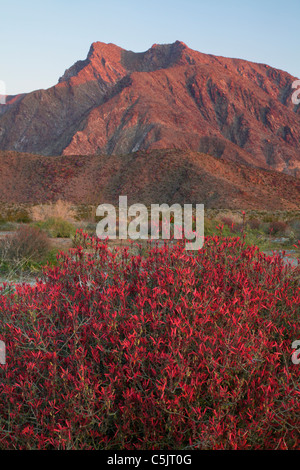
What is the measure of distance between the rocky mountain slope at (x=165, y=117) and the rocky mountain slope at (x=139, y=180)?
73.7 feet

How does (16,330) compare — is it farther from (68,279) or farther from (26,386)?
(68,279)

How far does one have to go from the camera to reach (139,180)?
5247 centimetres

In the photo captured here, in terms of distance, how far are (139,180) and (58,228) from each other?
1527 inches

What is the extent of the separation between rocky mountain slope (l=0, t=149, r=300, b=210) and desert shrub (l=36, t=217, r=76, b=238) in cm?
3135

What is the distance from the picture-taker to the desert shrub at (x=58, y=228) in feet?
44.9

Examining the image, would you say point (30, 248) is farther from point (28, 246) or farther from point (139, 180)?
point (139, 180)

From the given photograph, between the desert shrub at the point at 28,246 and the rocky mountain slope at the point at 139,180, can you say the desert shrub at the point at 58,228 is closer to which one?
the desert shrub at the point at 28,246

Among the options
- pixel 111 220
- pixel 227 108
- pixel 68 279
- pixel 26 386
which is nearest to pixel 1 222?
pixel 111 220

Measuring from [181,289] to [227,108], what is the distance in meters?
102

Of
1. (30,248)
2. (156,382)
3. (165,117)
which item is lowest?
(30,248)

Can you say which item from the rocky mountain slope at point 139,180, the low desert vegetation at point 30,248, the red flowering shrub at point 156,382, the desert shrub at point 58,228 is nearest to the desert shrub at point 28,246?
the low desert vegetation at point 30,248

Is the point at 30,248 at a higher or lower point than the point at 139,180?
lower

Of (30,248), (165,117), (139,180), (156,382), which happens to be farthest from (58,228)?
(165,117)

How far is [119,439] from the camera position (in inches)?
75.2
